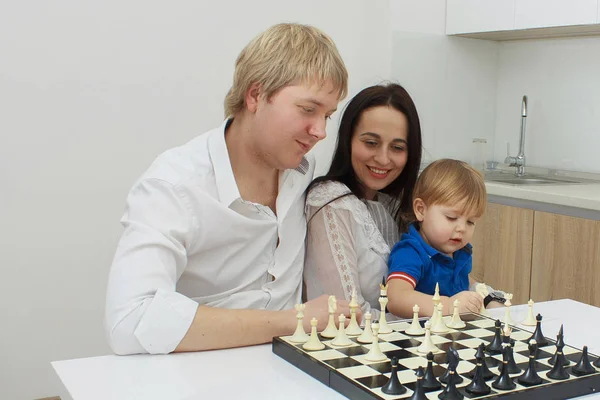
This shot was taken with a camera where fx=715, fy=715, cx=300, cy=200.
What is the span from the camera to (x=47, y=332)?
10.8ft

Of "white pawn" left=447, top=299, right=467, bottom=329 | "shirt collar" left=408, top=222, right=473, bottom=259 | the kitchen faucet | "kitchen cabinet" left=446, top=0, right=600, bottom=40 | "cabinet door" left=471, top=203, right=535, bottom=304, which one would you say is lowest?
"cabinet door" left=471, top=203, right=535, bottom=304

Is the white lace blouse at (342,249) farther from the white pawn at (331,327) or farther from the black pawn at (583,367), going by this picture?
the black pawn at (583,367)

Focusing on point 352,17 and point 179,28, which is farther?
point 352,17

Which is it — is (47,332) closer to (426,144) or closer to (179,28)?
(179,28)

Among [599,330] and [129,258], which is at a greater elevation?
[129,258]

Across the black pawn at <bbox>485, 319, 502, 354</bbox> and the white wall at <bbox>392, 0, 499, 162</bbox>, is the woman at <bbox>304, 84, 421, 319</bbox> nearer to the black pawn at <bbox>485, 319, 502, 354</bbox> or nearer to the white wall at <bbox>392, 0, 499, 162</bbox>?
→ the black pawn at <bbox>485, 319, 502, 354</bbox>

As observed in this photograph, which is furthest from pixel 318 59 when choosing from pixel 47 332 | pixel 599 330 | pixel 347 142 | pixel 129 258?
pixel 47 332

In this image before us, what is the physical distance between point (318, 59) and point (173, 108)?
199 centimetres

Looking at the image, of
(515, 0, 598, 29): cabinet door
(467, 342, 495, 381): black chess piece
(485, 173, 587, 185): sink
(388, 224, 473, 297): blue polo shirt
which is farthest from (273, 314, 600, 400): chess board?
(485, 173, 587, 185): sink

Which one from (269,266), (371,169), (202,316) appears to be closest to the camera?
(202,316)

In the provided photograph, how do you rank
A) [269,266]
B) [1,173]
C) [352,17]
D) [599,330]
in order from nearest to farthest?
[599,330], [269,266], [1,173], [352,17]

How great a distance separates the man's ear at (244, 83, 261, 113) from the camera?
174 centimetres

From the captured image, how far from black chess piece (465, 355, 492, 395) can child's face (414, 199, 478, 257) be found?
85 centimetres

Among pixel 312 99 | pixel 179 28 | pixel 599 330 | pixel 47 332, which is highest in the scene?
pixel 179 28
